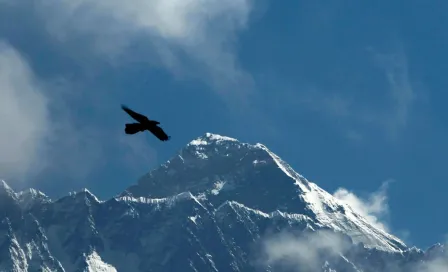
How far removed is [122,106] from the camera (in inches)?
2559

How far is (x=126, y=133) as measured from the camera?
6788 centimetres

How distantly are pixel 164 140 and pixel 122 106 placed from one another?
3.28m

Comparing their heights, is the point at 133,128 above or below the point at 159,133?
above

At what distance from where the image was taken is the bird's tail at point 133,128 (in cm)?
6777

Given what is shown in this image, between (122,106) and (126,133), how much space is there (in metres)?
3.17

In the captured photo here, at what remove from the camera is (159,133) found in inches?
2633

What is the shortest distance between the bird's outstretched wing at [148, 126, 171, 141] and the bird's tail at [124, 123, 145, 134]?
79 cm

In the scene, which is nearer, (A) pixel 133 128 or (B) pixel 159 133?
(B) pixel 159 133

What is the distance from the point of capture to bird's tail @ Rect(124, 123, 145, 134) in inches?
2668

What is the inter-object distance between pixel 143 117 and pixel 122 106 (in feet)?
5.90

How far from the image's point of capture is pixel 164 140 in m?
67.0

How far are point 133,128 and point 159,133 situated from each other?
1.90 metres

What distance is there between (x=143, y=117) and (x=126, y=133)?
1.91m

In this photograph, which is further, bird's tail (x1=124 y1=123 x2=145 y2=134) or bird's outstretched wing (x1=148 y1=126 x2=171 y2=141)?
bird's tail (x1=124 y1=123 x2=145 y2=134)
